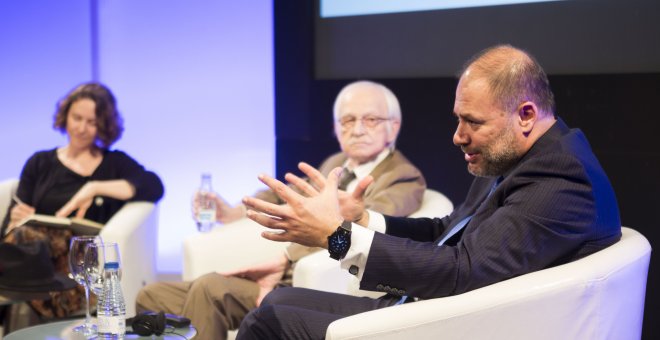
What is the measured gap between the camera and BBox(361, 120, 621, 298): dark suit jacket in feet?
7.14

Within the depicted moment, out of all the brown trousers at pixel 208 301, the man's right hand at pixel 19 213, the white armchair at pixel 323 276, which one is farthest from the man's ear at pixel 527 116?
the man's right hand at pixel 19 213

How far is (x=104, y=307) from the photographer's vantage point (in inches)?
101

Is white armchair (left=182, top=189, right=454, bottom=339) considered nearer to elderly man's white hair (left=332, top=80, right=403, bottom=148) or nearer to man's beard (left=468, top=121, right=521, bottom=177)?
elderly man's white hair (left=332, top=80, right=403, bottom=148)

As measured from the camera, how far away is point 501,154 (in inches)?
94.5

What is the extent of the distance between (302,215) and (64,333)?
40.4 inches

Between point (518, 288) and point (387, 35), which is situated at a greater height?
point (387, 35)

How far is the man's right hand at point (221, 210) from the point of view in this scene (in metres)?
3.99

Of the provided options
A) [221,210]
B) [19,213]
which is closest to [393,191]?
[221,210]

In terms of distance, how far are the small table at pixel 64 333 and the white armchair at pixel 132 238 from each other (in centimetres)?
105

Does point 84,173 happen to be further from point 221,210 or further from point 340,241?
point 340,241

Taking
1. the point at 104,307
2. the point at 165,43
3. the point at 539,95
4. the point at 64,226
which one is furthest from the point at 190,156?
the point at 539,95

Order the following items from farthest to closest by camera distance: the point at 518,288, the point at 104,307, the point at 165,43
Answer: the point at 165,43 < the point at 104,307 < the point at 518,288

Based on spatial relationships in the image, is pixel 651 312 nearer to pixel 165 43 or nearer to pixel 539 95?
pixel 539 95

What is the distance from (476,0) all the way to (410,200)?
1.13 metres
